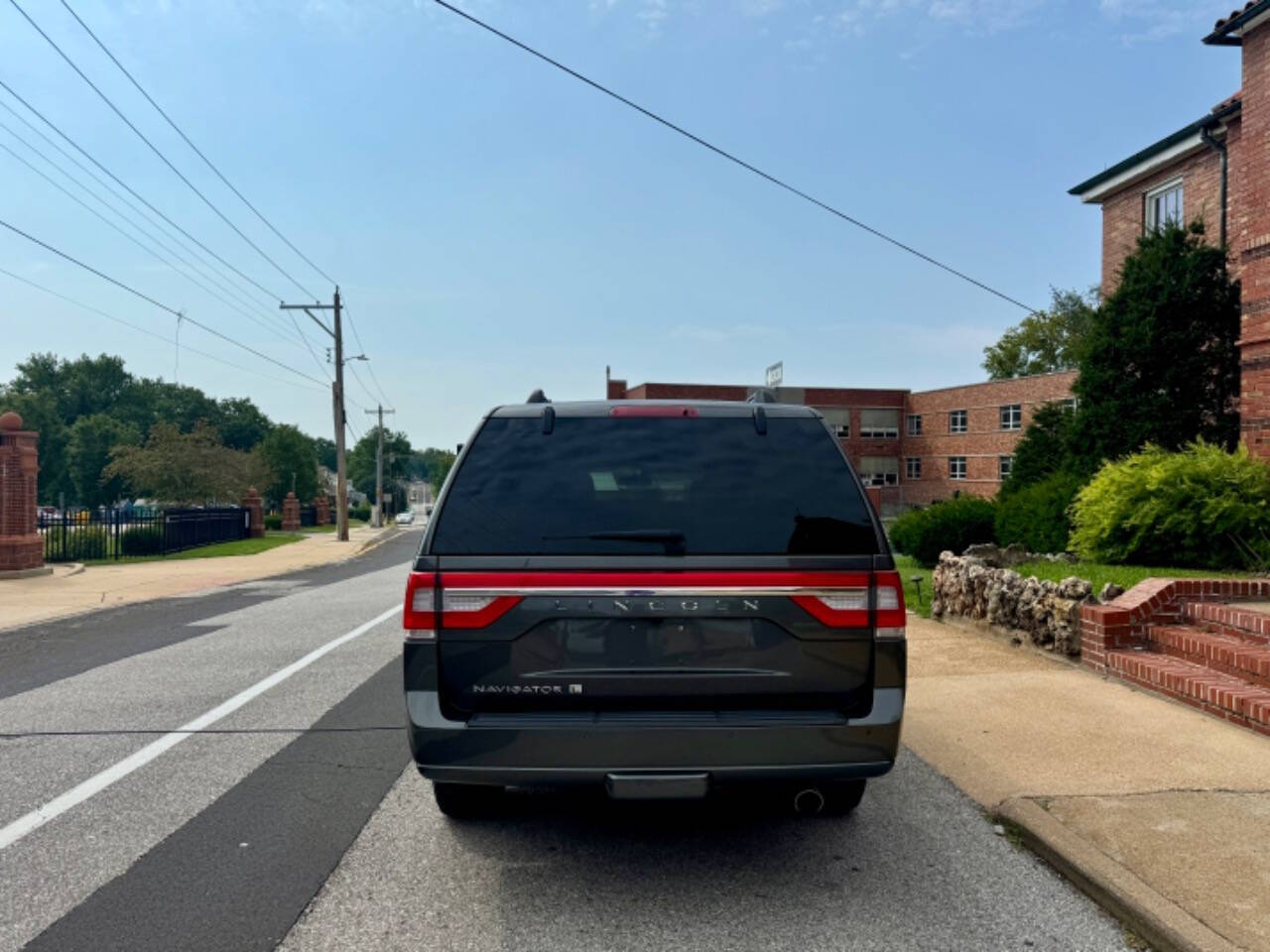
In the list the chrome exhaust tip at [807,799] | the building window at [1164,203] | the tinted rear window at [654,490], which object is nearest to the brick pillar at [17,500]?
the tinted rear window at [654,490]

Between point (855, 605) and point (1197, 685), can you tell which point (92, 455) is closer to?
point (1197, 685)

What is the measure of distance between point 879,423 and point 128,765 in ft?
221

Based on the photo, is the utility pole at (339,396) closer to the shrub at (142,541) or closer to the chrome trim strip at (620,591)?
the shrub at (142,541)

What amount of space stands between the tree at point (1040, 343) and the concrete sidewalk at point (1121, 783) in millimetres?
57013

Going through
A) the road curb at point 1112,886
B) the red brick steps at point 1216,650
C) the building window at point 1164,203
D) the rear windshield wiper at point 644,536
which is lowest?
the road curb at point 1112,886

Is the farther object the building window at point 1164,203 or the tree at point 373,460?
the tree at point 373,460

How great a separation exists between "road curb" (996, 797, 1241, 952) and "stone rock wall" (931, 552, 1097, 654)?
12.4 ft

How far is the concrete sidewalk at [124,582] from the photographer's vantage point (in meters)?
14.8

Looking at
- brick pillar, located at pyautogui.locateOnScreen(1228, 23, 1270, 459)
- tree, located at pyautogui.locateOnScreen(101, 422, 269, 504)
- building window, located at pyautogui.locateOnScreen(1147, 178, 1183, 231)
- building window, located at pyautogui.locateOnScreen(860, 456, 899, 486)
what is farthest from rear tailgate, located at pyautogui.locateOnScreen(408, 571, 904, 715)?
building window, located at pyautogui.locateOnScreen(860, 456, 899, 486)

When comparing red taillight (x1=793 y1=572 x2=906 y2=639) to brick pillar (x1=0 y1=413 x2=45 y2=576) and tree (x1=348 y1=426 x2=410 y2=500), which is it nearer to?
brick pillar (x1=0 y1=413 x2=45 y2=576)

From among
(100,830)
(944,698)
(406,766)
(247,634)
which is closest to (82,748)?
(100,830)

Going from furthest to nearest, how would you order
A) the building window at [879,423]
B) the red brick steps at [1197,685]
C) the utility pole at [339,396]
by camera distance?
the building window at [879,423], the utility pole at [339,396], the red brick steps at [1197,685]

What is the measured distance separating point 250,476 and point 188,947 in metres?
53.6

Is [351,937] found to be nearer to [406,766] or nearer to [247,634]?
[406,766]
